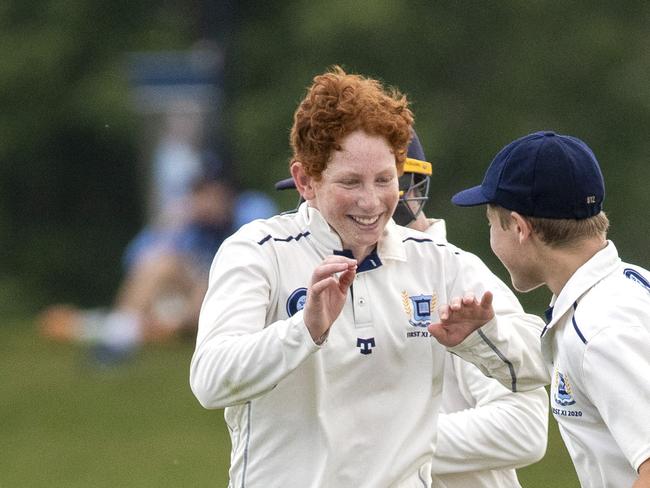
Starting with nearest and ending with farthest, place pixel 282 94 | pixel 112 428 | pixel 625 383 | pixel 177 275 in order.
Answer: pixel 625 383
pixel 112 428
pixel 177 275
pixel 282 94

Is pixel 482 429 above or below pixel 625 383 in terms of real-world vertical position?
below

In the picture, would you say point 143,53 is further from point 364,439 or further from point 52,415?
point 364,439

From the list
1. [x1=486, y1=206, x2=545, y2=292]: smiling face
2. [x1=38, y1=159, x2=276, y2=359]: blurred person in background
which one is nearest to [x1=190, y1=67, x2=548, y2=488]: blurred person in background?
[x1=486, y1=206, x2=545, y2=292]: smiling face

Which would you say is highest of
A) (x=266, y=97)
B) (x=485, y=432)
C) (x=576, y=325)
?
(x=576, y=325)

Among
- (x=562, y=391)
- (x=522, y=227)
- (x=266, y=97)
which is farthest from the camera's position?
(x=266, y=97)

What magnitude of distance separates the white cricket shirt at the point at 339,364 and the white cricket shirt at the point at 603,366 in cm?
28

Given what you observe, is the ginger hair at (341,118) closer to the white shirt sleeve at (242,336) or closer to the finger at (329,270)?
the white shirt sleeve at (242,336)

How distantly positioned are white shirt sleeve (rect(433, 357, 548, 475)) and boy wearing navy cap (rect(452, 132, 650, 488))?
2.01ft

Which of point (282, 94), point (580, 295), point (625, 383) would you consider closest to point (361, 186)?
point (580, 295)

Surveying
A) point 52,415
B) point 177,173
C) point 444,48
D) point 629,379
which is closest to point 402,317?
point 629,379

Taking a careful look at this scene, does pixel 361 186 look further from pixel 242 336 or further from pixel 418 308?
pixel 242 336

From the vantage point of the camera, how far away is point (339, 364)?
13.9 feet

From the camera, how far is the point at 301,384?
4219 mm

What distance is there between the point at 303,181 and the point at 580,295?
0.90 meters
